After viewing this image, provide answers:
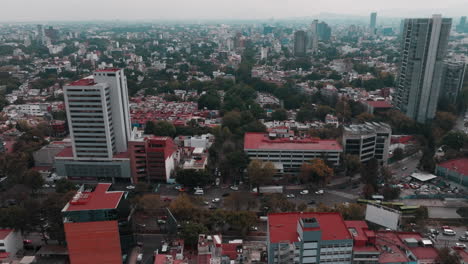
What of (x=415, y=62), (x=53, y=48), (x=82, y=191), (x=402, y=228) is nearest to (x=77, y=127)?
(x=82, y=191)

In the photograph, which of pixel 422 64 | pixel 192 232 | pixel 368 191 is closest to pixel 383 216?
pixel 368 191

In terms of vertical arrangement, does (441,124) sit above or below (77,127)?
below

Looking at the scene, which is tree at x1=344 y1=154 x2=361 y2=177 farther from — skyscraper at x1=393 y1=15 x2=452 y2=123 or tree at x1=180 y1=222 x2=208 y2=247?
skyscraper at x1=393 y1=15 x2=452 y2=123

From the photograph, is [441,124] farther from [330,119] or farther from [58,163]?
[58,163]

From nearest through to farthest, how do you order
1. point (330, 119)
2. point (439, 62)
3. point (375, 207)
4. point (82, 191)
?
point (82, 191) < point (375, 207) < point (439, 62) < point (330, 119)

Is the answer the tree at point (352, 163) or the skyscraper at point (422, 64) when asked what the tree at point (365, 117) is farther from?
the tree at point (352, 163)

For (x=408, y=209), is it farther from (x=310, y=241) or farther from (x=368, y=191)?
(x=310, y=241)
